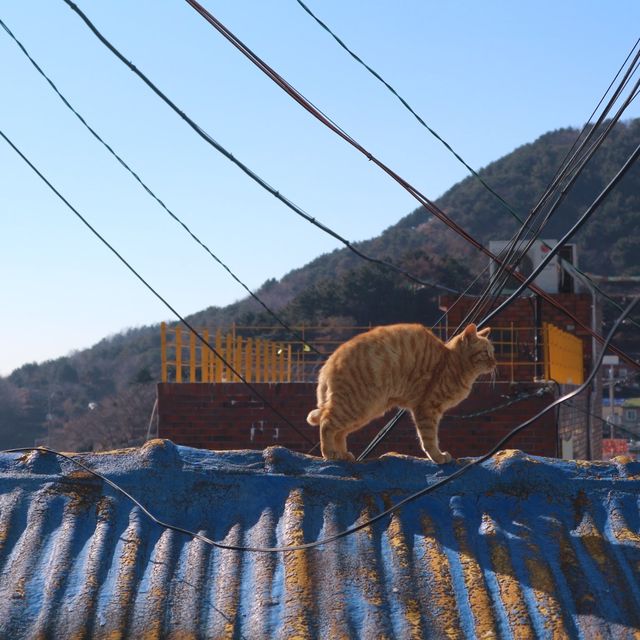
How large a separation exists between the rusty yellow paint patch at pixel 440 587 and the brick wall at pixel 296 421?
7.65 metres

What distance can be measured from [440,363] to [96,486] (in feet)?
8.42

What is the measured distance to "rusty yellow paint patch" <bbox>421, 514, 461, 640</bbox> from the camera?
440 cm

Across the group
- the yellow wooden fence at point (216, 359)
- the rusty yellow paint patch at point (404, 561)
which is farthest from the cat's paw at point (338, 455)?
the yellow wooden fence at point (216, 359)

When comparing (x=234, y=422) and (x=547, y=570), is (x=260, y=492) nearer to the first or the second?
(x=547, y=570)

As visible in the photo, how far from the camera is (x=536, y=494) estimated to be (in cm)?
536

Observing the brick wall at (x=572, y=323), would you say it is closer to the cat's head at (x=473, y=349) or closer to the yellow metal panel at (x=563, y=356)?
the yellow metal panel at (x=563, y=356)

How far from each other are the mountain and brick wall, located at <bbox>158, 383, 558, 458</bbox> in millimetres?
21898

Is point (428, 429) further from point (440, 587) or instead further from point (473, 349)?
point (440, 587)

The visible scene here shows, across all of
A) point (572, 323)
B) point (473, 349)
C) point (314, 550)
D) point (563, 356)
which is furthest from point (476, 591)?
point (572, 323)

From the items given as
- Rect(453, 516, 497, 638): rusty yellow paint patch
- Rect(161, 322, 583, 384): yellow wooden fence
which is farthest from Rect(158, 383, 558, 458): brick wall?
Rect(453, 516, 497, 638): rusty yellow paint patch

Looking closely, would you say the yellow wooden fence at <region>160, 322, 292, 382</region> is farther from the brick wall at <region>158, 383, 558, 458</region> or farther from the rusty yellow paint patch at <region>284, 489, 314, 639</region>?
the rusty yellow paint patch at <region>284, 489, 314, 639</region>

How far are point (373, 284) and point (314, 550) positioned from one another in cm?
3627

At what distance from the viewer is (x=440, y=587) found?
4.62 meters

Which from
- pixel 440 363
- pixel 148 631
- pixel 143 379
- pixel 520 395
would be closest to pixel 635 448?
pixel 143 379
